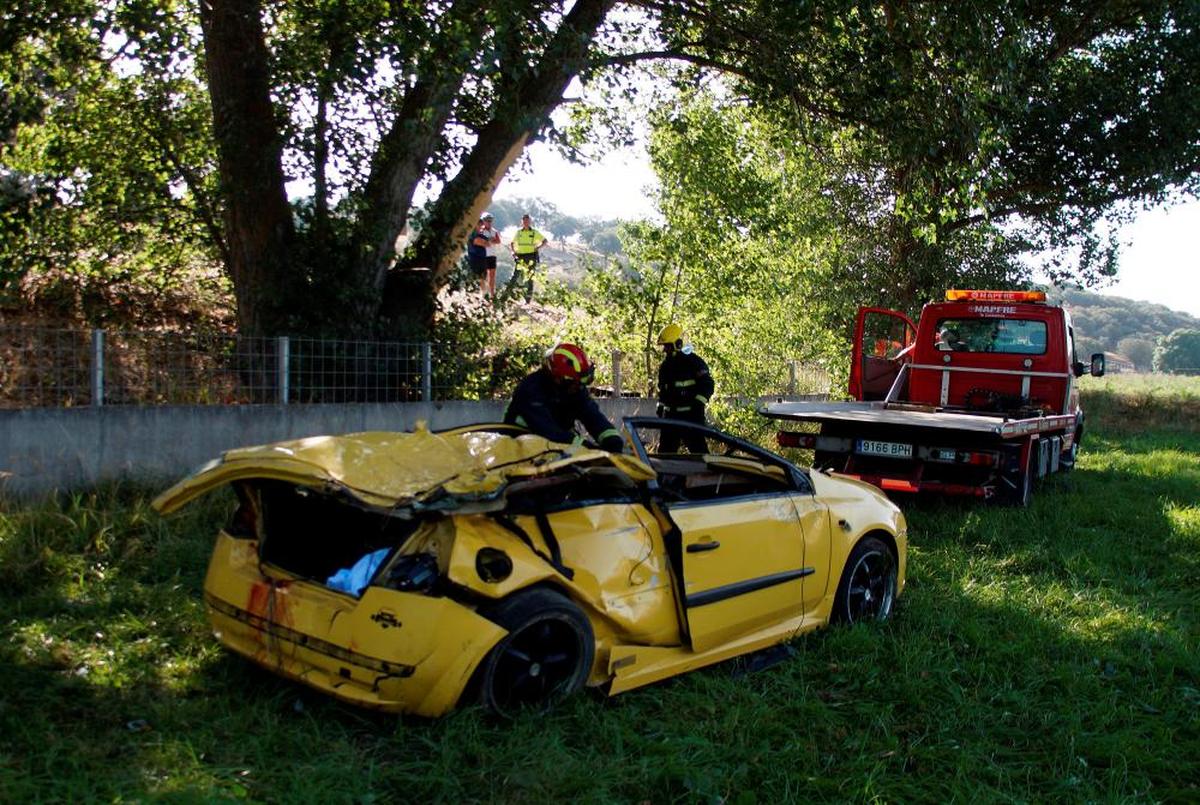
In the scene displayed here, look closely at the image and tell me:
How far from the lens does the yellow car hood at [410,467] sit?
3664 millimetres

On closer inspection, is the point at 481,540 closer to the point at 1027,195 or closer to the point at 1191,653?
the point at 1191,653

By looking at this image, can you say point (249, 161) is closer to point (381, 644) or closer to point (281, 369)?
point (281, 369)

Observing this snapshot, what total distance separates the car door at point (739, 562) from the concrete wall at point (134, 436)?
3503 mm

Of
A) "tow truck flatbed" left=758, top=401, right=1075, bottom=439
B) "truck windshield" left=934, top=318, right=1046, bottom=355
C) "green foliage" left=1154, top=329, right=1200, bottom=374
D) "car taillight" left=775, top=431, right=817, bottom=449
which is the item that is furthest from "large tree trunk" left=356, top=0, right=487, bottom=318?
"green foliage" left=1154, top=329, right=1200, bottom=374

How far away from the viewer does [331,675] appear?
3.71 m

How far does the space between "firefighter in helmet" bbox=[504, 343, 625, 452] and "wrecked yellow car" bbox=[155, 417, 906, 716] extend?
889 mm

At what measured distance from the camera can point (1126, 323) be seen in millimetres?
129625

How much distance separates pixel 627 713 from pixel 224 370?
515cm

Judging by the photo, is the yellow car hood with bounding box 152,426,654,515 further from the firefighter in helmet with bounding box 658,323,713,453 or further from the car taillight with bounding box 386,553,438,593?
the firefighter in helmet with bounding box 658,323,713,453

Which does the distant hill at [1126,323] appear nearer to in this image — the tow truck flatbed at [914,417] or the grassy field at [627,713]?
the tow truck flatbed at [914,417]

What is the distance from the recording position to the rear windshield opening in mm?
3916

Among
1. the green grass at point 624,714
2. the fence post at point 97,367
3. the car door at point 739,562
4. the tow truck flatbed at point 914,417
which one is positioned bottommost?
the green grass at point 624,714

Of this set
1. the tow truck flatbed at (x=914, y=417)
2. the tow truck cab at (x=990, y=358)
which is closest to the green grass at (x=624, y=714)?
the tow truck flatbed at (x=914, y=417)

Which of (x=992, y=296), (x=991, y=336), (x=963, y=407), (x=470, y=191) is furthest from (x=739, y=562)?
(x=992, y=296)
